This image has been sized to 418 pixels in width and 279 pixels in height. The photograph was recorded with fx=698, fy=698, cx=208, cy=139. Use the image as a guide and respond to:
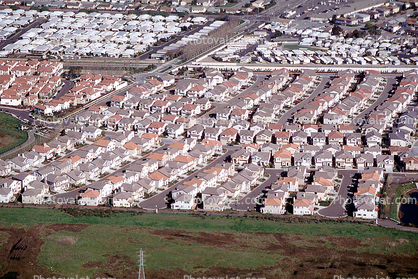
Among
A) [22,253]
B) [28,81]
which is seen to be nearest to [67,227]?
[22,253]

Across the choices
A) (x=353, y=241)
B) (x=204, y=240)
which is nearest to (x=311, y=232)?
(x=353, y=241)

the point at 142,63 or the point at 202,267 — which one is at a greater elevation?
the point at 142,63

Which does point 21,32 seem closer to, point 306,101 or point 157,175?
point 306,101

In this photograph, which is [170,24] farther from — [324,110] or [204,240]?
[204,240]

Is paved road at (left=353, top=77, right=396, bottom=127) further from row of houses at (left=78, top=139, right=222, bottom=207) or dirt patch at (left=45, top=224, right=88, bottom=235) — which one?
dirt patch at (left=45, top=224, right=88, bottom=235)

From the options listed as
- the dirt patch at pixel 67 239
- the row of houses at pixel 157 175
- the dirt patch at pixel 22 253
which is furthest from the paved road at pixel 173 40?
the dirt patch at pixel 67 239

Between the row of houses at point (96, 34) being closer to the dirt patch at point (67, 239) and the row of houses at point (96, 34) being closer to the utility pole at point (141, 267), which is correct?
the dirt patch at point (67, 239)

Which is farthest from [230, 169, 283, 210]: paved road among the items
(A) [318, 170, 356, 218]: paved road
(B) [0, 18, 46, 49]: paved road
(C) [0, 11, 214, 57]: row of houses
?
(B) [0, 18, 46, 49]: paved road
